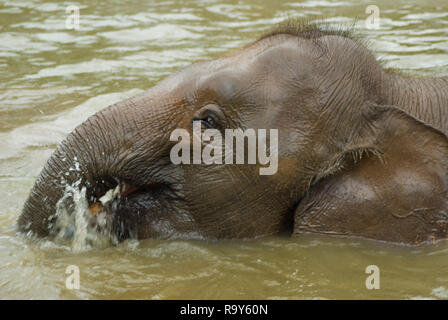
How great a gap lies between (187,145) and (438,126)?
Result: 62.0 inches

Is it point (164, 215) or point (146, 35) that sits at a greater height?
point (146, 35)

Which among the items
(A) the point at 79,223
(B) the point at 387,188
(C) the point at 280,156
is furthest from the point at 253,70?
(A) the point at 79,223

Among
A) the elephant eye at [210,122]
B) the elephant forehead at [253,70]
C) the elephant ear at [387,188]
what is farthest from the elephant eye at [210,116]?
the elephant ear at [387,188]

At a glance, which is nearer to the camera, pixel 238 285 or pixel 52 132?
pixel 238 285

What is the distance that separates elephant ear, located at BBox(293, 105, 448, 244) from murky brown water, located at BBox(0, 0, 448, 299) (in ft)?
0.44

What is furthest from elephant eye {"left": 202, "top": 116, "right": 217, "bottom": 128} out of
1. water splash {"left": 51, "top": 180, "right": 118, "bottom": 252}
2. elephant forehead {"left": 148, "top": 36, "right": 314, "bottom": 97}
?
water splash {"left": 51, "top": 180, "right": 118, "bottom": 252}

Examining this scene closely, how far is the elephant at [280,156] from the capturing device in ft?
14.3

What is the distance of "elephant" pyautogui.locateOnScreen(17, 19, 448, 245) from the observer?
4367 millimetres

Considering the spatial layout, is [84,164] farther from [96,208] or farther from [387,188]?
[387,188]
